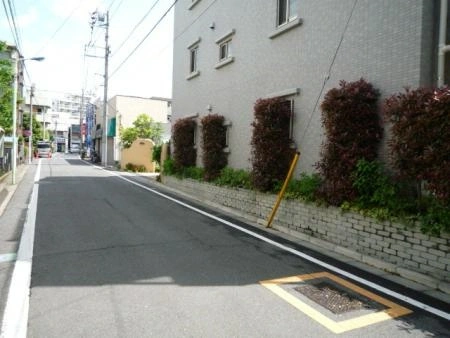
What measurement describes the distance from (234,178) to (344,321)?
849 cm

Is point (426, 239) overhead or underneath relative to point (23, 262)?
overhead

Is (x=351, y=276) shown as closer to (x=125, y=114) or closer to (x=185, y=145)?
(x=185, y=145)

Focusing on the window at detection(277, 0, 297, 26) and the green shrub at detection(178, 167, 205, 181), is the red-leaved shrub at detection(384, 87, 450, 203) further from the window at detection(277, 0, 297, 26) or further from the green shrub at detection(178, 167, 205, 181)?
the green shrub at detection(178, 167, 205, 181)

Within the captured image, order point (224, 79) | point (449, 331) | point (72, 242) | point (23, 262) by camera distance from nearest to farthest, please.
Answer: point (449, 331) < point (23, 262) < point (72, 242) < point (224, 79)

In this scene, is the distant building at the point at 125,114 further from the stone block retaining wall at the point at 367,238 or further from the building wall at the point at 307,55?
the stone block retaining wall at the point at 367,238

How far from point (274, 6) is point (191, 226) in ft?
22.6

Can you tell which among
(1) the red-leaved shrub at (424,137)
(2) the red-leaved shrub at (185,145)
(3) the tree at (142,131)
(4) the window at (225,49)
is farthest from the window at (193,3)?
(3) the tree at (142,131)

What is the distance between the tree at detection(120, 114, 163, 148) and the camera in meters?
35.6

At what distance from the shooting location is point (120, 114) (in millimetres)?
40656

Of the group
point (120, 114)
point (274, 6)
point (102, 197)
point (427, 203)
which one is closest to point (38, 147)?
point (120, 114)

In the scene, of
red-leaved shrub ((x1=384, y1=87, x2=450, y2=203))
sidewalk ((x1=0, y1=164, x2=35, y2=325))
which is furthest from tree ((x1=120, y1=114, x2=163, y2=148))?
red-leaved shrub ((x1=384, y1=87, x2=450, y2=203))

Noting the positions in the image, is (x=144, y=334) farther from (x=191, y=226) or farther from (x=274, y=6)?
(x=274, y=6)

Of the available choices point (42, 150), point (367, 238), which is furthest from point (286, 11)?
point (42, 150)

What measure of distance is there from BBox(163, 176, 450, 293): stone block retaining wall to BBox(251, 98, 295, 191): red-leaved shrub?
0.51 metres
